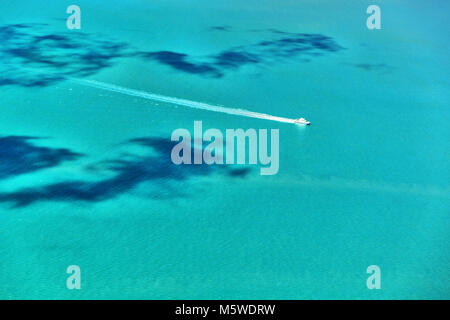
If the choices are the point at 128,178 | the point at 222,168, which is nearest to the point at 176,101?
the point at 222,168

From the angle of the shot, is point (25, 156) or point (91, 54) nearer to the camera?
point (25, 156)

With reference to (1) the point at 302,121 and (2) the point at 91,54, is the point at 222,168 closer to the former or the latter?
(1) the point at 302,121

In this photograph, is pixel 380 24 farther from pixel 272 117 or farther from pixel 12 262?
pixel 12 262

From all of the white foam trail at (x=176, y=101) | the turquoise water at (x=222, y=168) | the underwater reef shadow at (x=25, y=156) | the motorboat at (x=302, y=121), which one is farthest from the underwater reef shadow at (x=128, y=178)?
the motorboat at (x=302, y=121)

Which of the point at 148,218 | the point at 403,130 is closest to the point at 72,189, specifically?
the point at 148,218

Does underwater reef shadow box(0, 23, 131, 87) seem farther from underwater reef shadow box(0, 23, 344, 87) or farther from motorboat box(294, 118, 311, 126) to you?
motorboat box(294, 118, 311, 126)

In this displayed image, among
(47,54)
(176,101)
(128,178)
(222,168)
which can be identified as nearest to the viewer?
(128,178)
